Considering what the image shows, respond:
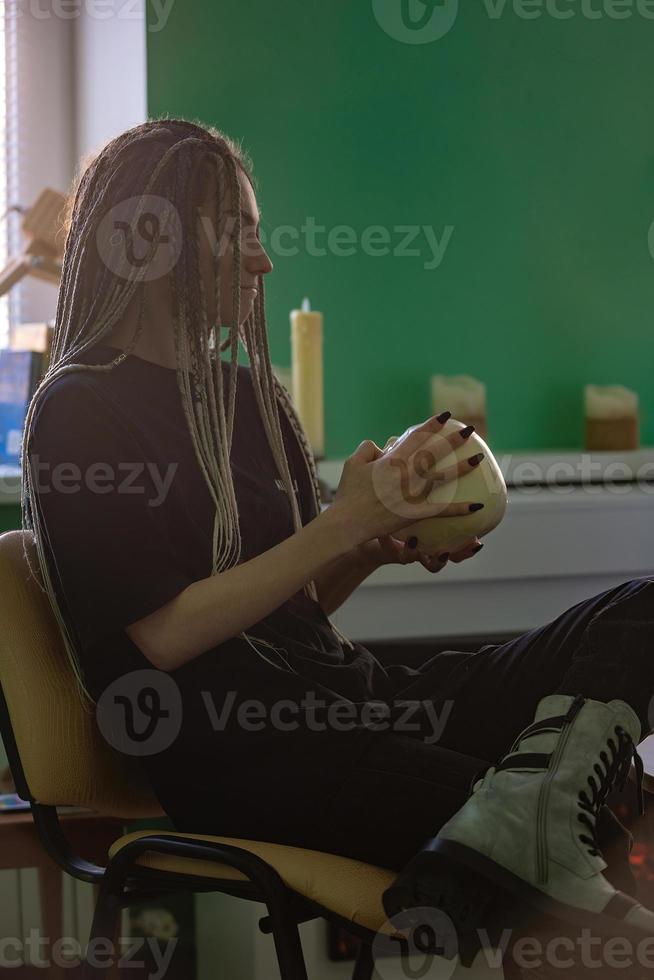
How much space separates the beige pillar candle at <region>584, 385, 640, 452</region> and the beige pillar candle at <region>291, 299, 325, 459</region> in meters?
0.45

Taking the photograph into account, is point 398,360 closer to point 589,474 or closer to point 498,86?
point 589,474

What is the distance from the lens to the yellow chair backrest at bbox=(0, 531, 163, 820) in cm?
94

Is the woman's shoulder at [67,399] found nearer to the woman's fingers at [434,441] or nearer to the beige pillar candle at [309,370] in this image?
the woman's fingers at [434,441]

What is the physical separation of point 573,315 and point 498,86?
0.38m

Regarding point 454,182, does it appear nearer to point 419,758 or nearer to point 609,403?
point 609,403

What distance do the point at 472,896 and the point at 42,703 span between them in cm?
40

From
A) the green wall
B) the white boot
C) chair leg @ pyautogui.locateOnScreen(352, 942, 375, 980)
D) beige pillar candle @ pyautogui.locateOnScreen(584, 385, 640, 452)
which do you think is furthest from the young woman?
beige pillar candle @ pyautogui.locateOnScreen(584, 385, 640, 452)

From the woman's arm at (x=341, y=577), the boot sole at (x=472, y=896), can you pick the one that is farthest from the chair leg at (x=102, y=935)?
the woman's arm at (x=341, y=577)

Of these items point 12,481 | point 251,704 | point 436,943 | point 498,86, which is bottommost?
point 436,943

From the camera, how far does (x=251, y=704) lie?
92 cm

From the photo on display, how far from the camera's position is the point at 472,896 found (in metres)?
0.73

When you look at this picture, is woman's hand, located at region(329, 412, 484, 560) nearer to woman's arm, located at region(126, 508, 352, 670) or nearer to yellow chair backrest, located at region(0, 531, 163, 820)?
woman's arm, located at region(126, 508, 352, 670)

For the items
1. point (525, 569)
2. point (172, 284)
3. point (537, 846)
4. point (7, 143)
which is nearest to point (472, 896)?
point (537, 846)

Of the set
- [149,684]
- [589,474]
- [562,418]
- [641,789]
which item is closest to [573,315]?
[562,418]
